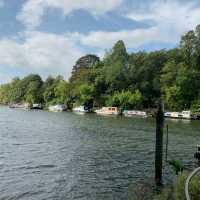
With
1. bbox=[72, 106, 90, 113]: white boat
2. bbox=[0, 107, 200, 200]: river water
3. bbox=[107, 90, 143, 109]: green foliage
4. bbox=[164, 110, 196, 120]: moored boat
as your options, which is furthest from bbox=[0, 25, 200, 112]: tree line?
bbox=[0, 107, 200, 200]: river water

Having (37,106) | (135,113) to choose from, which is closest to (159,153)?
(135,113)

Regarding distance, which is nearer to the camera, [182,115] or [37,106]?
[182,115]

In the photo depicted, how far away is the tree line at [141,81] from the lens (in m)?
98.5

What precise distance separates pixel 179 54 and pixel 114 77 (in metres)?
24.6

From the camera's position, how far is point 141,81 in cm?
11806

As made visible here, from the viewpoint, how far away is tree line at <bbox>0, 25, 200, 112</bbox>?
9850cm

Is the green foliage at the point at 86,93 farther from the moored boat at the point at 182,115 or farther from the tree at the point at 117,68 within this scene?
the moored boat at the point at 182,115

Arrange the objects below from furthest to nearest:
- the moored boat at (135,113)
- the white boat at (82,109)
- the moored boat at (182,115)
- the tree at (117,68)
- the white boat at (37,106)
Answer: the white boat at (37,106)
the tree at (117,68)
the white boat at (82,109)
the moored boat at (135,113)
the moored boat at (182,115)

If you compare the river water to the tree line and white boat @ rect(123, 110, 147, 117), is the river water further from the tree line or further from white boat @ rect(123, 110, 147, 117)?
the tree line

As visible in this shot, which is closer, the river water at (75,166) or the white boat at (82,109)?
the river water at (75,166)

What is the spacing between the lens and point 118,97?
115m

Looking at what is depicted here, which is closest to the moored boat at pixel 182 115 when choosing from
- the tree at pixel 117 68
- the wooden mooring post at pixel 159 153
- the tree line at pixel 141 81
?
the tree line at pixel 141 81

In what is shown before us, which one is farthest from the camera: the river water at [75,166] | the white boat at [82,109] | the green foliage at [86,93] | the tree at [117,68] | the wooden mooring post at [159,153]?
the green foliage at [86,93]

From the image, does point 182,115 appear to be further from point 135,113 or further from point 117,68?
point 117,68
